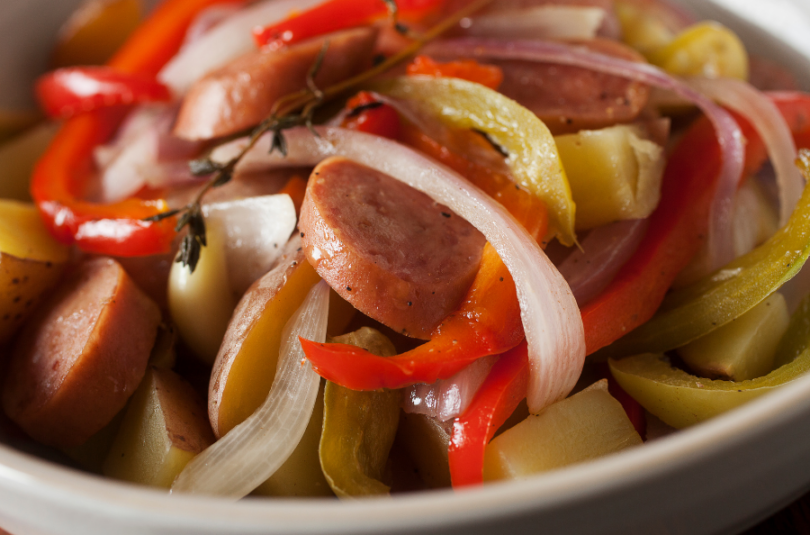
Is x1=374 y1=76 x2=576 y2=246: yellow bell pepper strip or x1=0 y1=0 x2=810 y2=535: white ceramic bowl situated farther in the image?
x1=374 y1=76 x2=576 y2=246: yellow bell pepper strip

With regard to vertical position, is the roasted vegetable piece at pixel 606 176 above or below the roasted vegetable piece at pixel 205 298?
above

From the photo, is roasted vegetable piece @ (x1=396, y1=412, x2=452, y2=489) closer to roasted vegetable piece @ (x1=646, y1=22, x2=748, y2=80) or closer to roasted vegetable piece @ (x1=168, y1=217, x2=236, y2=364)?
roasted vegetable piece @ (x1=168, y1=217, x2=236, y2=364)

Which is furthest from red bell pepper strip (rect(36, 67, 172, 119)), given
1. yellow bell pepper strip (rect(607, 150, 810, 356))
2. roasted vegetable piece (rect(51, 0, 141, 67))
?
yellow bell pepper strip (rect(607, 150, 810, 356))

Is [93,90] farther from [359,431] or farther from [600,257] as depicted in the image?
[600,257]

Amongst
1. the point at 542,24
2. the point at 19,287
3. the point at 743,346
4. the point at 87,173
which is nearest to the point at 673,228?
the point at 743,346

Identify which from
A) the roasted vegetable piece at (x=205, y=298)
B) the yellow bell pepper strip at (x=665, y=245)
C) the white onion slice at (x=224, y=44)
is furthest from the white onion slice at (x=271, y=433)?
the white onion slice at (x=224, y=44)

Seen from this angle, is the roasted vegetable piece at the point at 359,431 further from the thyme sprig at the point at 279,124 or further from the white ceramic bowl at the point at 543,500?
the thyme sprig at the point at 279,124
